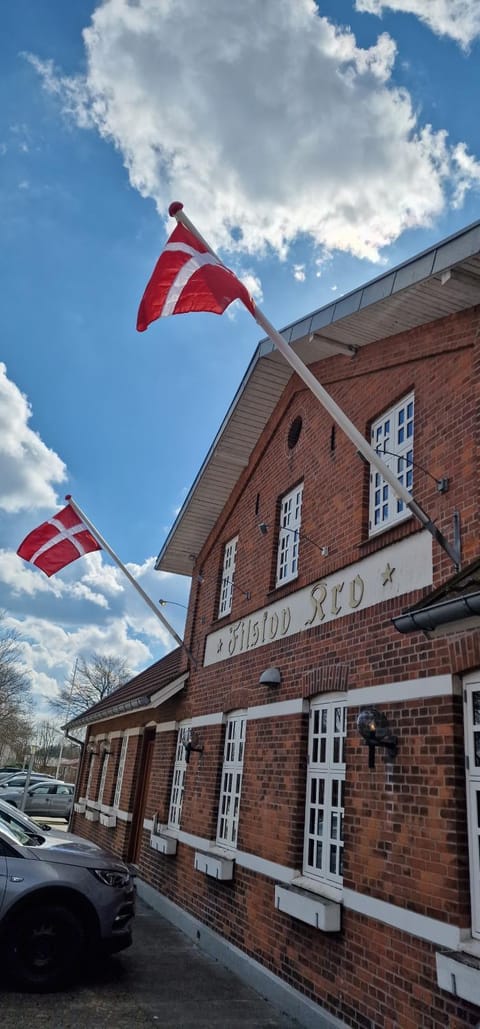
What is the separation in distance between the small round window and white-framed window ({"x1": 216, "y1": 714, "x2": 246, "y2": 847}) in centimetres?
377

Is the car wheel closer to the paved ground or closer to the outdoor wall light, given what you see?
the paved ground

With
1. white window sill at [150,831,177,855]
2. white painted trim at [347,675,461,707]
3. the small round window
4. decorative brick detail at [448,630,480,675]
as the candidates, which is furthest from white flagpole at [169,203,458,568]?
white window sill at [150,831,177,855]

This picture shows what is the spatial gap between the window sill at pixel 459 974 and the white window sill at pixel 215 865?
4345 millimetres

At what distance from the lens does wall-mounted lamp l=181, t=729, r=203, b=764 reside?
10.5m

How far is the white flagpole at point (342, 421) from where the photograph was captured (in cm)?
545

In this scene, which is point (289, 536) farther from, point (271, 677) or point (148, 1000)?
point (148, 1000)

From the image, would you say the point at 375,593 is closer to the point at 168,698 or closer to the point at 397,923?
the point at 397,923

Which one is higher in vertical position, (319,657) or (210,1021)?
(319,657)

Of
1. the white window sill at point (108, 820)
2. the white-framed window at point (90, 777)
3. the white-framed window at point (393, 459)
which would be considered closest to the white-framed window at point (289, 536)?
the white-framed window at point (393, 459)

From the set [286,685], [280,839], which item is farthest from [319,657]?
[280,839]

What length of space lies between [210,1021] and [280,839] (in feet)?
5.72

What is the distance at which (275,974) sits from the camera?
23.0ft

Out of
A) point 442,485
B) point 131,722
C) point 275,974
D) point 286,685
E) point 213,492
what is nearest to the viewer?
point 442,485

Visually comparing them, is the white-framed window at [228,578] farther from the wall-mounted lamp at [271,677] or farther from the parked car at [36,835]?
the parked car at [36,835]
